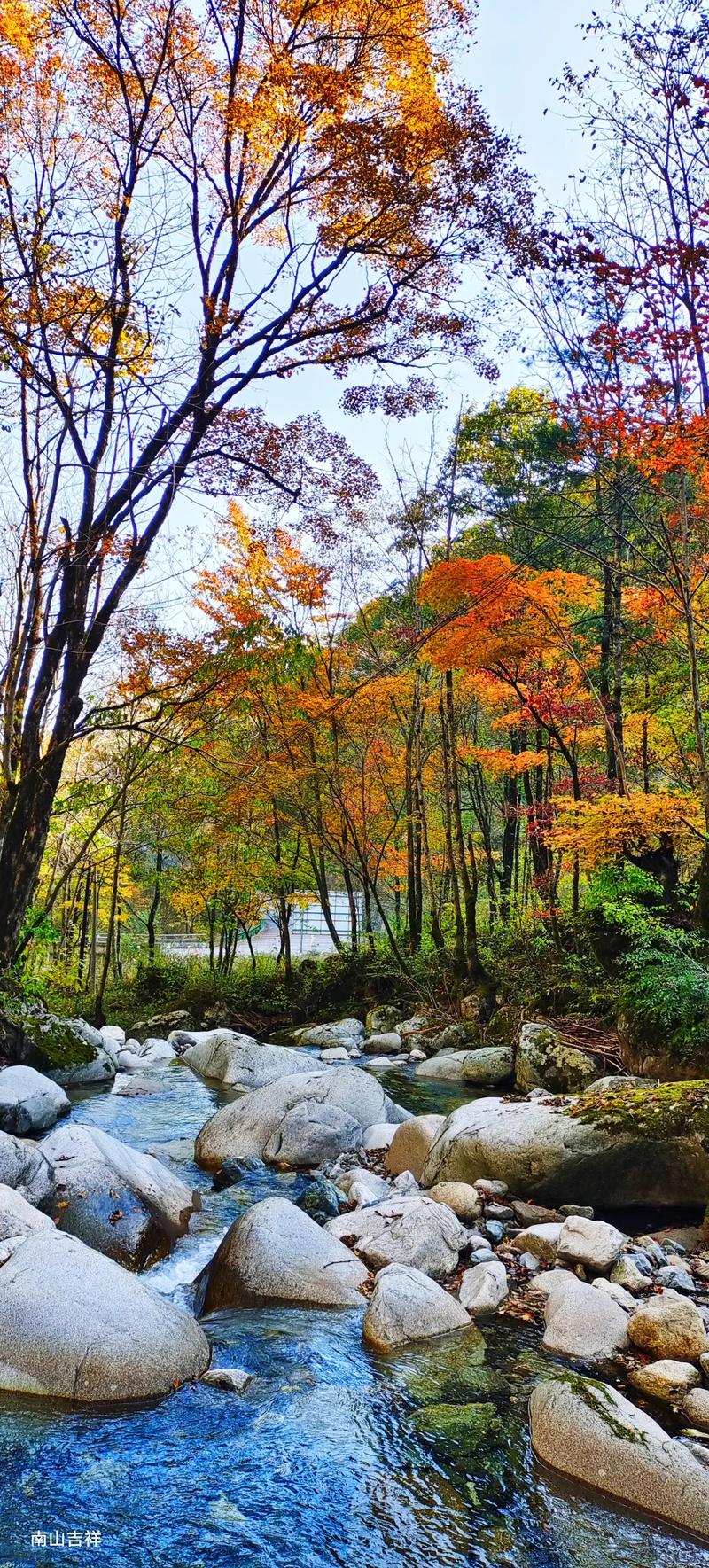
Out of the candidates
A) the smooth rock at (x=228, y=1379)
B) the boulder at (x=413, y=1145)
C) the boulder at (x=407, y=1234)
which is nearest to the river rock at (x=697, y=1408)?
the boulder at (x=407, y=1234)

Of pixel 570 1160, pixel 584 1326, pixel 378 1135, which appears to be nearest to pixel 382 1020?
pixel 378 1135

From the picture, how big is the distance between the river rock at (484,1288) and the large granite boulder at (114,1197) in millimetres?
1952

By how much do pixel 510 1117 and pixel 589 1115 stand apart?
65 centimetres

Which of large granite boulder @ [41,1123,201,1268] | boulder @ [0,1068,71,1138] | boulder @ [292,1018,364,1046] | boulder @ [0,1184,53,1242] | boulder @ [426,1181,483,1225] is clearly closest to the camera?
boulder @ [0,1184,53,1242]

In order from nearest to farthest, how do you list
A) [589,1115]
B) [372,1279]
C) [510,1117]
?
[372,1279] < [589,1115] < [510,1117]

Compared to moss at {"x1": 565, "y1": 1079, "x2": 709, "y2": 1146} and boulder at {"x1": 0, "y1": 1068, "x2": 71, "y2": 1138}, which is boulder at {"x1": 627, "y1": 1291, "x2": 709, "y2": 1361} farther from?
boulder at {"x1": 0, "y1": 1068, "x2": 71, "y2": 1138}

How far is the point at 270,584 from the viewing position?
15.0 meters

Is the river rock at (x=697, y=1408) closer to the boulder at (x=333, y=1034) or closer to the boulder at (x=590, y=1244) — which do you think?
the boulder at (x=590, y=1244)

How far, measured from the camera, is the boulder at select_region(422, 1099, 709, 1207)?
5.21 meters

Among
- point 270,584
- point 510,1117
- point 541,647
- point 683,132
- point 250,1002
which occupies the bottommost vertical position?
point 250,1002

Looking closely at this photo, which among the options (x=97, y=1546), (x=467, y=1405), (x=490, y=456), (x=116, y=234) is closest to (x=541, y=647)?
(x=490, y=456)

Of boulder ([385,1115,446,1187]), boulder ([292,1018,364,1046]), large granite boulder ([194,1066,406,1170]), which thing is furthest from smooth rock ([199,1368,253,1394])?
boulder ([292,1018,364,1046])

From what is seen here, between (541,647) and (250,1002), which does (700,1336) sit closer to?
(541,647)

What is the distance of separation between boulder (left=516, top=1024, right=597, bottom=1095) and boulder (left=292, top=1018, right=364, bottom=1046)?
538cm
